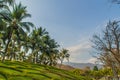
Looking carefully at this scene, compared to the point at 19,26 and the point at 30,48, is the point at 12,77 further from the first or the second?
the point at 30,48

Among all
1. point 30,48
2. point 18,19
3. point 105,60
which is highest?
point 18,19

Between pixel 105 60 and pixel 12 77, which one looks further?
pixel 105 60

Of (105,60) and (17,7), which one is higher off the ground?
(17,7)

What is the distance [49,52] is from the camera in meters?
82.6

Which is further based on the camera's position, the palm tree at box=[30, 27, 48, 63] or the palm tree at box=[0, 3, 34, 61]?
the palm tree at box=[30, 27, 48, 63]

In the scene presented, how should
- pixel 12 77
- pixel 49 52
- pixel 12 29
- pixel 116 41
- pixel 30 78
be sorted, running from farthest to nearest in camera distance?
1. pixel 49 52
2. pixel 12 29
3. pixel 30 78
4. pixel 12 77
5. pixel 116 41

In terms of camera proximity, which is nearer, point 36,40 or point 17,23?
point 17,23

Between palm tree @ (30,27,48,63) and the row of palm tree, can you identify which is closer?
the row of palm tree

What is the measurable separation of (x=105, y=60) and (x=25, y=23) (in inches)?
1071

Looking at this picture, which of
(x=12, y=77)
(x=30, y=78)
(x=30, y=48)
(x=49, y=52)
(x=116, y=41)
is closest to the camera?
(x=116, y=41)

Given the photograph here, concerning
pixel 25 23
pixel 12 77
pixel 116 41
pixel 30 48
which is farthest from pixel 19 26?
pixel 116 41

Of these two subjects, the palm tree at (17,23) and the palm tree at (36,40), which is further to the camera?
the palm tree at (36,40)

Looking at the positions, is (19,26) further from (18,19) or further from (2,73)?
(2,73)

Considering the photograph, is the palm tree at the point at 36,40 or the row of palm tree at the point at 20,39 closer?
the row of palm tree at the point at 20,39
